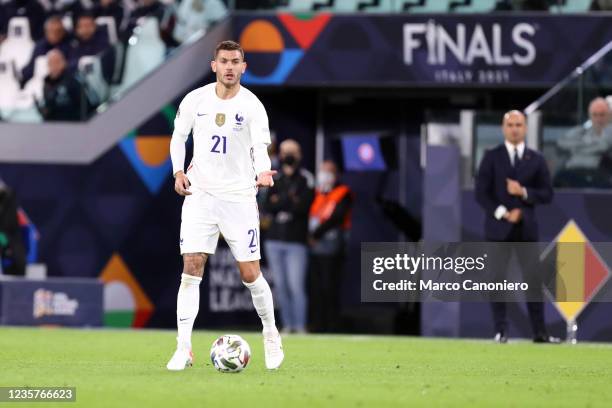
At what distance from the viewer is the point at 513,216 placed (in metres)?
16.0

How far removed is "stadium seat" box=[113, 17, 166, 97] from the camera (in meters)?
20.5

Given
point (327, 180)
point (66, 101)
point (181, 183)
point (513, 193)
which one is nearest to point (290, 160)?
point (327, 180)

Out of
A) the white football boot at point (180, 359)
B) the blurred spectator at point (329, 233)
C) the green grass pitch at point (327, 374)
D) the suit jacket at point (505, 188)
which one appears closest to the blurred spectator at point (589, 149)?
the suit jacket at point (505, 188)

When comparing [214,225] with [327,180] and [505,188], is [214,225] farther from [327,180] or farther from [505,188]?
[327,180]

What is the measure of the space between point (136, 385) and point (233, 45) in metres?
2.60

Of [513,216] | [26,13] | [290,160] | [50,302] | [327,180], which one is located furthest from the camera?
[26,13]

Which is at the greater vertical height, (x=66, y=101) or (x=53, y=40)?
(x=53, y=40)

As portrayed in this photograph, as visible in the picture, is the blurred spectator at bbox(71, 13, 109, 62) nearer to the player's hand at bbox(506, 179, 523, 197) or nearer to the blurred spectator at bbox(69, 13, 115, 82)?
the blurred spectator at bbox(69, 13, 115, 82)

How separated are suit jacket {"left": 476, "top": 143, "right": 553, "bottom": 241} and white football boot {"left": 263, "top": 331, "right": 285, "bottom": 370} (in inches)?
201

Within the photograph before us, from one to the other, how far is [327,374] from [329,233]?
27.3 ft

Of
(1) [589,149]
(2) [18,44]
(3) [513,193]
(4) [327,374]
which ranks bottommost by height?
(4) [327,374]

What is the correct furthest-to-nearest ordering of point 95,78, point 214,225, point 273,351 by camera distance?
point 95,78
point 273,351
point 214,225

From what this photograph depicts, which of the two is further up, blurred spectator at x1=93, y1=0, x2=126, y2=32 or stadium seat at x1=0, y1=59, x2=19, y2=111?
blurred spectator at x1=93, y1=0, x2=126, y2=32

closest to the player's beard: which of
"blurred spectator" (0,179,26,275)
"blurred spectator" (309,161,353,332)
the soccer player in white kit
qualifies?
the soccer player in white kit
